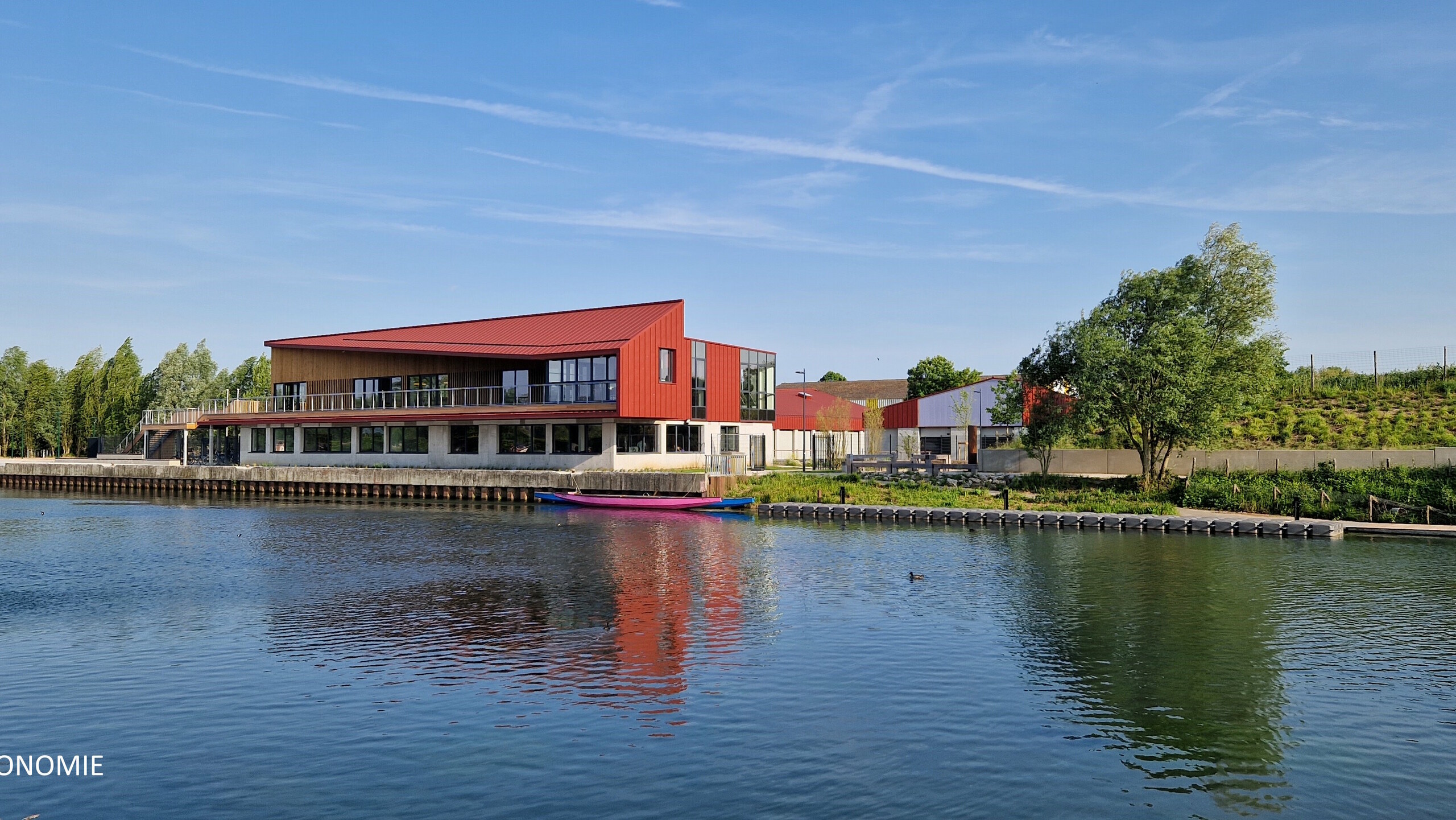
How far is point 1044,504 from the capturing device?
1954 inches

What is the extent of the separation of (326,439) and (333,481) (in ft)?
32.1

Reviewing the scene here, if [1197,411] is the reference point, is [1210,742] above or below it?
below

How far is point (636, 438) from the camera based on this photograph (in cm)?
6378

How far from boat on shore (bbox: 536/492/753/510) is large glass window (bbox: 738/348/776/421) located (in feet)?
59.5

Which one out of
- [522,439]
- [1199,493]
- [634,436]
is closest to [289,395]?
[522,439]

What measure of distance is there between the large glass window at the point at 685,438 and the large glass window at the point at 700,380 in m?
1.06

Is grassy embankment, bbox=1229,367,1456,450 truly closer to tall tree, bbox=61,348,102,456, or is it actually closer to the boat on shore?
the boat on shore

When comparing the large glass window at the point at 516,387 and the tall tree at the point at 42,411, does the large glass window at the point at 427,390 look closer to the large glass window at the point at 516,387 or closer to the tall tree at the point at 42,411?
the large glass window at the point at 516,387

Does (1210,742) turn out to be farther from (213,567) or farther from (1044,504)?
(1044,504)

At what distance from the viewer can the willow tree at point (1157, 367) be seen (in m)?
46.7

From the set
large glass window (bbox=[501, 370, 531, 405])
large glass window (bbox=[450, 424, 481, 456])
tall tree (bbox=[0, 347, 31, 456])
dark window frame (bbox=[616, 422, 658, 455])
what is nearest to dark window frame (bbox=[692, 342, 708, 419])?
dark window frame (bbox=[616, 422, 658, 455])

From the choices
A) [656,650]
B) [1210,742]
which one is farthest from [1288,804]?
[656,650]

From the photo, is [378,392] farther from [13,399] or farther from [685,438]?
[13,399]

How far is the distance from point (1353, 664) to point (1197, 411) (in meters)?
28.4
